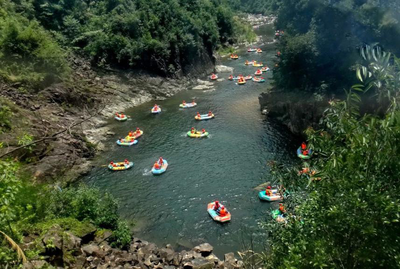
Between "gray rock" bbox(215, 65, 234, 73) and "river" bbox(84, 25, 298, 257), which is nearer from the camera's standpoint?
"river" bbox(84, 25, 298, 257)

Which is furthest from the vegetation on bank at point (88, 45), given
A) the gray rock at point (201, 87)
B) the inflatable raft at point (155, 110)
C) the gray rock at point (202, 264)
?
the inflatable raft at point (155, 110)

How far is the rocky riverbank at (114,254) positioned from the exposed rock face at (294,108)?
1647cm

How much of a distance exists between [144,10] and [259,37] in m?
37.1

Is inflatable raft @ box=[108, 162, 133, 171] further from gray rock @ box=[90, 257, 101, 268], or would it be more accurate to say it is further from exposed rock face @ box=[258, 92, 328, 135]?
exposed rock face @ box=[258, 92, 328, 135]

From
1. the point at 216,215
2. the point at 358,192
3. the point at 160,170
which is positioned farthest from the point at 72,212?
the point at 358,192

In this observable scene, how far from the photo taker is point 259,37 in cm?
7681

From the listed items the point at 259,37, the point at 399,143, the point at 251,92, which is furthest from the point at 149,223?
the point at 259,37

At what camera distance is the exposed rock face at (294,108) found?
94.4ft

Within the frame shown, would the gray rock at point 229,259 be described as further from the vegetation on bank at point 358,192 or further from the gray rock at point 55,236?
the vegetation on bank at point 358,192

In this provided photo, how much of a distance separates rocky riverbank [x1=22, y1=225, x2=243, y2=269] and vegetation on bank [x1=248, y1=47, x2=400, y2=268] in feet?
31.2

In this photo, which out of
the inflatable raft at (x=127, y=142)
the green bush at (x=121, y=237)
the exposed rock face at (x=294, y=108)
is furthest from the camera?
the inflatable raft at (x=127, y=142)

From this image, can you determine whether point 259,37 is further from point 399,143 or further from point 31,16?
point 399,143

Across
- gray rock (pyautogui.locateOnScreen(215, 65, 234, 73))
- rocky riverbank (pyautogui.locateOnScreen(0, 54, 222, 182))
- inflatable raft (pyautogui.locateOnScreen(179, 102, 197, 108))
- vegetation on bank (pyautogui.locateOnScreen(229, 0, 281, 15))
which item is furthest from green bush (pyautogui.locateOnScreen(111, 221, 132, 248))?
vegetation on bank (pyautogui.locateOnScreen(229, 0, 281, 15))

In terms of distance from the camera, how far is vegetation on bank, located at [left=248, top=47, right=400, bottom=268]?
192 inches
